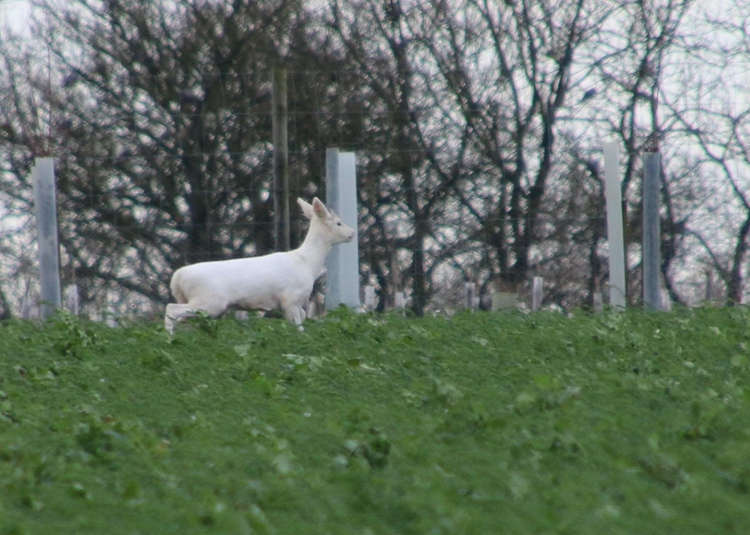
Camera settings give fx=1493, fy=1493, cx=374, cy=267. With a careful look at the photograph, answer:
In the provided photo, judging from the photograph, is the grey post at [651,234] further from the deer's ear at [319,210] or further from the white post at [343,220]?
the deer's ear at [319,210]

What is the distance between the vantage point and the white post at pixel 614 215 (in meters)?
12.7

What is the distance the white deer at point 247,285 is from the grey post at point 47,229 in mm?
1386

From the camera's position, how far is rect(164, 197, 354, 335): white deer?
1084 cm

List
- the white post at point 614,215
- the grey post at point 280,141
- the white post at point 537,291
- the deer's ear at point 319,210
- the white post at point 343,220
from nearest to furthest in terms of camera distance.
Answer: the deer's ear at point 319,210, the white post at point 343,220, the white post at point 614,215, the white post at point 537,291, the grey post at point 280,141

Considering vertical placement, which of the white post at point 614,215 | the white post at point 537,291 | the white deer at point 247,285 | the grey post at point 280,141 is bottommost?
the white post at point 537,291

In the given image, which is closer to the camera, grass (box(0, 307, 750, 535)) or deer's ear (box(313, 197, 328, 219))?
grass (box(0, 307, 750, 535))

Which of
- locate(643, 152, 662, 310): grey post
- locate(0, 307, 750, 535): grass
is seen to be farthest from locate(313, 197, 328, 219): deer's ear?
locate(0, 307, 750, 535): grass

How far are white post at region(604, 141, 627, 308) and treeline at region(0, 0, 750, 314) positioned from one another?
2.51 ft

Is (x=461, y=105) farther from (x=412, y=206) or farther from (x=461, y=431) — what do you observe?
(x=461, y=431)

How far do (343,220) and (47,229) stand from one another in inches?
96.3

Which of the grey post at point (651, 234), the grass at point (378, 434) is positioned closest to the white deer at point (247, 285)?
the grass at point (378, 434)

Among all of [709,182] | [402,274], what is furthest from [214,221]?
[709,182]

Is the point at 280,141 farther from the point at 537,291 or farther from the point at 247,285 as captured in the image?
the point at 247,285

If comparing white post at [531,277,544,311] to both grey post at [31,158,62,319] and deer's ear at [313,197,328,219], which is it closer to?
deer's ear at [313,197,328,219]
